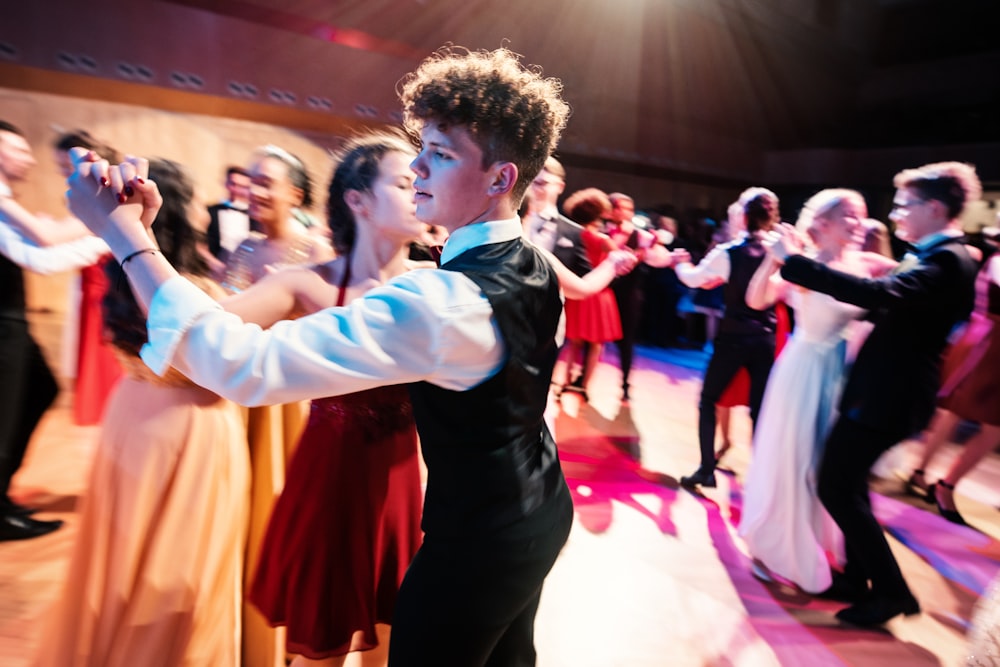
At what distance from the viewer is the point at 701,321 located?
7969mm

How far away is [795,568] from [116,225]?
8.86 feet

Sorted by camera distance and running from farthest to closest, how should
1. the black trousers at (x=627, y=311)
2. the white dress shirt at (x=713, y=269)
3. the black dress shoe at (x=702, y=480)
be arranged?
1. the black trousers at (x=627, y=311)
2. the black dress shoe at (x=702, y=480)
3. the white dress shirt at (x=713, y=269)

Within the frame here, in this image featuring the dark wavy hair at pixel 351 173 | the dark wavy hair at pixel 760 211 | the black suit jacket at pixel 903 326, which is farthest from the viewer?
the dark wavy hair at pixel 760 211

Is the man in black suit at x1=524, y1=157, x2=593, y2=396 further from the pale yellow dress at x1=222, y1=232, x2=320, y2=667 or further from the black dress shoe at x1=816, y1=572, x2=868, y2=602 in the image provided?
the black dress shoe at x1=816, y1=572, x2=868, y2=602

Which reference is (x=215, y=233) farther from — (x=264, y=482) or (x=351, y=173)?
(x=351, y=173)

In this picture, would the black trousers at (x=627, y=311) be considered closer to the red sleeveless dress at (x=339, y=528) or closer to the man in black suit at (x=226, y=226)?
the man in black suit at (x=226, y=226)

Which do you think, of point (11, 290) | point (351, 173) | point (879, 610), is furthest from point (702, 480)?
point (11, 290)

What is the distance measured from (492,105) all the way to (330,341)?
0.47 m

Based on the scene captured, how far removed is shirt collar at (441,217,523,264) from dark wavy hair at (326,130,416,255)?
63 cm

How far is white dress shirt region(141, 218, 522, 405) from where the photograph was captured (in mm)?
793

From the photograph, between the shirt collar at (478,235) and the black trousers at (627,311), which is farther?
the black trousers at (627,311)

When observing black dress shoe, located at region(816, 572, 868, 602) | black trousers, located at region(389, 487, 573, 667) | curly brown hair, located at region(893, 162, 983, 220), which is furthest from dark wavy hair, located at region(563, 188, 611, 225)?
black trousers, located at region(389, 487, 573, 667)

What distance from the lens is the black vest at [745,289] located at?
3130 millimetres

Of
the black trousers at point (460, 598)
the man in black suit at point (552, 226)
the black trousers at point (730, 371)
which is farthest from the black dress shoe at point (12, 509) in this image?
the black trousers at point (730, 371)
